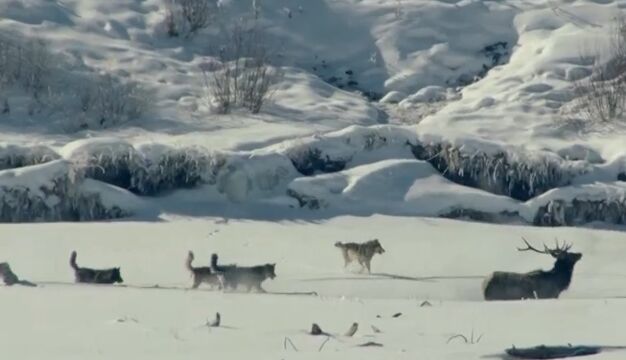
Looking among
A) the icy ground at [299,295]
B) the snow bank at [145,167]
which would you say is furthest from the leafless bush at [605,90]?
the snow bank at [145,167]

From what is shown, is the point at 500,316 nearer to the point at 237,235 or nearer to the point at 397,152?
the point at 237,235

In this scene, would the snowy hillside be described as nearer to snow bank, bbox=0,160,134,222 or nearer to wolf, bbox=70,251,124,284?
snow bank, bbox=0,160,134,222

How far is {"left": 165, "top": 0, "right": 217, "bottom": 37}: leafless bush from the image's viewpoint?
31438 mm

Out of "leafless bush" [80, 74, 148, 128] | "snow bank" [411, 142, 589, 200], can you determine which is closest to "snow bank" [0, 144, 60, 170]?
"leafless bush" [80, 74, 148, 128]

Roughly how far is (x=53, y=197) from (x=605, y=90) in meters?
9.41

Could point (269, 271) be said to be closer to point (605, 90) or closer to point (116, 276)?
point (116, 276)

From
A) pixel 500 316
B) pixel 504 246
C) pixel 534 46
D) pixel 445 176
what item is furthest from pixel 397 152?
pixel 500 316

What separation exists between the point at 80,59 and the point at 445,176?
755cm

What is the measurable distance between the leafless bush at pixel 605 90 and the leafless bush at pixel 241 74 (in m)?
5.22

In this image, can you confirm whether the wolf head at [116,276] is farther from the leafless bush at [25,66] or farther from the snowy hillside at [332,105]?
the leafless bush at [25,66]

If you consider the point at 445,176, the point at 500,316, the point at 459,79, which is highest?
the point at 459,79

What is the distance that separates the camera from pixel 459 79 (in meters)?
30.5

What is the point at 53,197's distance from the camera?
77.8 ft

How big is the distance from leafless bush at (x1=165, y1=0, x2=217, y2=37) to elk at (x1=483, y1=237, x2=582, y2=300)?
14.5 m
